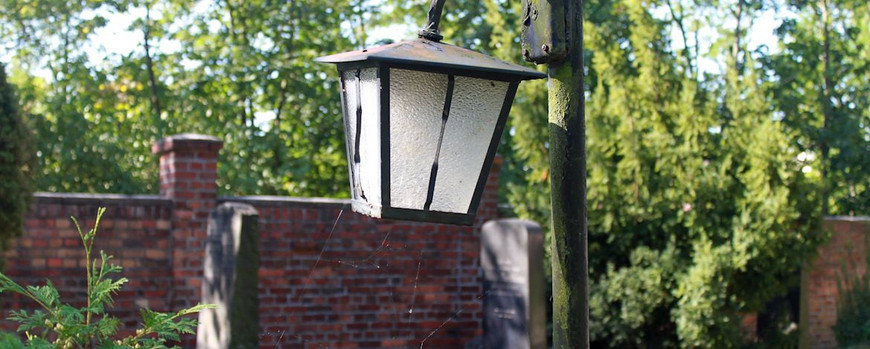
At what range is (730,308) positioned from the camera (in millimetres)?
9523

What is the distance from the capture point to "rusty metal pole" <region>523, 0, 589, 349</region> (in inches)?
122

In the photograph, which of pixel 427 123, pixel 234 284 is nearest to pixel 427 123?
pixel 427 123

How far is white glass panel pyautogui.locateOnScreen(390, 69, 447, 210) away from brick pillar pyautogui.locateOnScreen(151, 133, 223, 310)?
5.38 m

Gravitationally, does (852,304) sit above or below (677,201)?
below

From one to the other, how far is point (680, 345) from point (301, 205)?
3.86 meters

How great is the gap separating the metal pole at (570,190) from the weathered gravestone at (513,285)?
4336 mm

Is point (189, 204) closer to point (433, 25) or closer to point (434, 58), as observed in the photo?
point (433, 25)

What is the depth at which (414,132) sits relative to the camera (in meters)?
2.93

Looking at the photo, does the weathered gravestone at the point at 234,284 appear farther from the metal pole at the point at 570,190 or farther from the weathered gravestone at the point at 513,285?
the metal pole at the point at 570,190

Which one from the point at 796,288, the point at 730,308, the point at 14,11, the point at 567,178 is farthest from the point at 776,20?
the point at 567,178

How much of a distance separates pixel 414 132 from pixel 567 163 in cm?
50

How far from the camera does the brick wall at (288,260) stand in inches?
302

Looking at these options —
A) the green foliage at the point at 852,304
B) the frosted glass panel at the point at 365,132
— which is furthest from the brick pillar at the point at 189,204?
the green foliage at the point at 852,304

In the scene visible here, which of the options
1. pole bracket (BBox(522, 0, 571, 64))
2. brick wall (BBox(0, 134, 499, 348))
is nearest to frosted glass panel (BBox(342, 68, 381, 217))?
pole bracket (BBox(522, 0, 571, 64))
